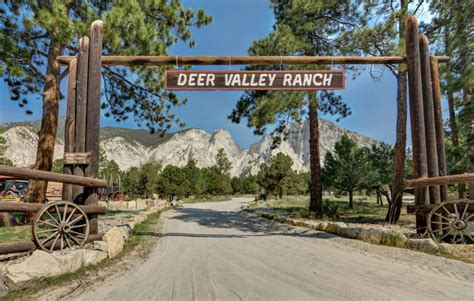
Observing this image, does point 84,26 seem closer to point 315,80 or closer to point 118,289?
point 315,80

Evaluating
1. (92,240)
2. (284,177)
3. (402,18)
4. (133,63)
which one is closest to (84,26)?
(133,63)

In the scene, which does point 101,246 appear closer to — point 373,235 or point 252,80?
point 252,80

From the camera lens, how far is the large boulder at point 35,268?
3676 millimetres

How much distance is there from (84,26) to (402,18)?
1038 centimetres

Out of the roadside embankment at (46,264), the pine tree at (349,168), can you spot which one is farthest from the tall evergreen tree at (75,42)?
the pine tree at (349,168)

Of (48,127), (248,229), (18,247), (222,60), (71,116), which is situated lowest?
(248,229)

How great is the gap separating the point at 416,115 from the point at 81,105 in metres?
8.10

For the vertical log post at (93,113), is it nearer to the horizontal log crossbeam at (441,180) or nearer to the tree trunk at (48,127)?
the tree trunk at (48,127)

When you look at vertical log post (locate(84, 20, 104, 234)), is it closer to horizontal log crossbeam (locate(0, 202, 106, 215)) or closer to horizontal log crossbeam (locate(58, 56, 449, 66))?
horizontal log crossbeam (locate(0, 202, 106, 215))

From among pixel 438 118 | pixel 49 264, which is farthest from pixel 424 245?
pixel 49 264

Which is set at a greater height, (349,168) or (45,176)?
(349,168)

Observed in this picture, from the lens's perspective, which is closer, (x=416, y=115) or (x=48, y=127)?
(x=416, y=115)

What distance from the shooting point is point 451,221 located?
247 inches

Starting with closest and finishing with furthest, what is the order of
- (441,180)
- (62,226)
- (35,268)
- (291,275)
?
(35,268)
(291,275)
(62,226)
(441,180)
